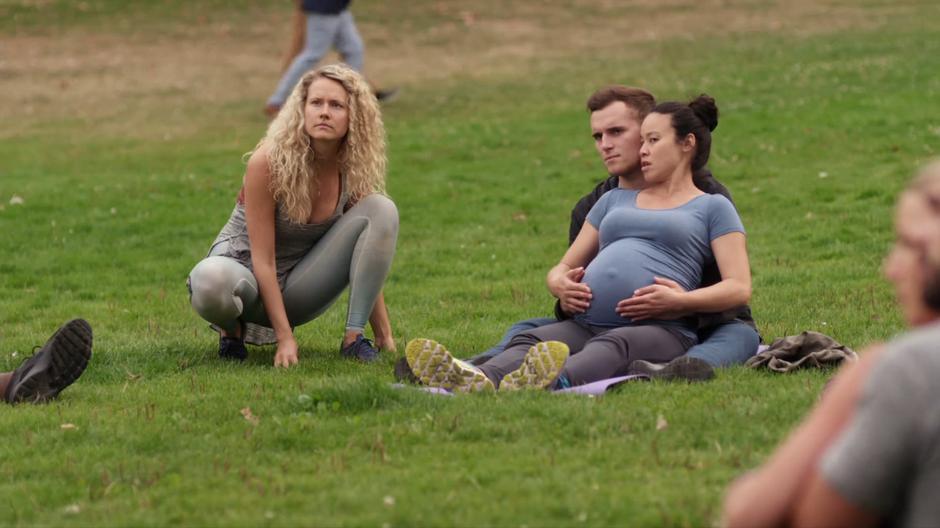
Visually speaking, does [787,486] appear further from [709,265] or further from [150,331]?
[150,331]

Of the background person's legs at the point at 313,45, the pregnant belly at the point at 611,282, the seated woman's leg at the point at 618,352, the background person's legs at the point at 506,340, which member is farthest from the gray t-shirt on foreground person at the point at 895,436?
the background person's legs at the point at 313,45

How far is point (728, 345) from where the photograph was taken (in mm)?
6949

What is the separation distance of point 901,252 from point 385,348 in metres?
5.25

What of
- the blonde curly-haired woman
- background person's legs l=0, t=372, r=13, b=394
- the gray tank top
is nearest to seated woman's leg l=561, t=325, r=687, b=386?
the blonde curly-haired woman

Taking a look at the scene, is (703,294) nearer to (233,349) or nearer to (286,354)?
(286,354)

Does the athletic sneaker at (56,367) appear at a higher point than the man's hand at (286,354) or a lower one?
higher

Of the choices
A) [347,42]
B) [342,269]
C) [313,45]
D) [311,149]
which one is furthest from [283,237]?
[347,42]

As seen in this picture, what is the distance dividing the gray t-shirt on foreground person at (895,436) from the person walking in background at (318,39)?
597 inches

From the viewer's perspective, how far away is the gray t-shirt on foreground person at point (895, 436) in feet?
9.38

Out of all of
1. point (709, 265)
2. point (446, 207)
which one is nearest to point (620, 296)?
point (709, 265)

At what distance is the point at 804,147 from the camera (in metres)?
15.2

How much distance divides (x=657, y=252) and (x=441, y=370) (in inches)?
51.4

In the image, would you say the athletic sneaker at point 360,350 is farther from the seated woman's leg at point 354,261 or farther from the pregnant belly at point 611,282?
the pregnant belly at point 611,282

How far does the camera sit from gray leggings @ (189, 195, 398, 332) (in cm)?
765
